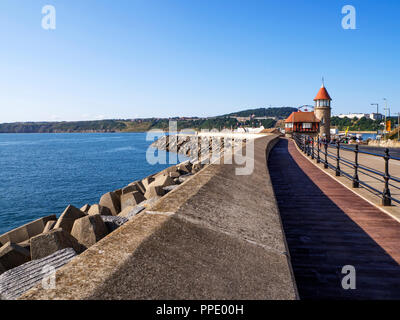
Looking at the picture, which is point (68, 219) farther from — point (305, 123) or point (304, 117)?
point (304, 117)

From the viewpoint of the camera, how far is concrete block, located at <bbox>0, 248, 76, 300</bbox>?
10.7 ft

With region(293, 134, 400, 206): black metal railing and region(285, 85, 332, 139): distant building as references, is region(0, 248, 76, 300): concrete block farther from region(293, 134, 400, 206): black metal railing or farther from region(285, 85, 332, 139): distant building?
region(285, 85, 332, 139): distant building

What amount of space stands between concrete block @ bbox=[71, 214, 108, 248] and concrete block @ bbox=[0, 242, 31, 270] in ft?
3.22

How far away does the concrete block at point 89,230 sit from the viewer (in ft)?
18.5

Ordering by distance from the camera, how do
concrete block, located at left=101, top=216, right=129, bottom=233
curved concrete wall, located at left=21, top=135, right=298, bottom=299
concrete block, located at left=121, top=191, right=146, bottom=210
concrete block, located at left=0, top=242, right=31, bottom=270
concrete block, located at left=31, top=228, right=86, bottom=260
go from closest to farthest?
curved concrete wall, located at left=21, top=135, right=298, bottom=299
concrete block, located at left=31, top=228, right=86, bottom=260
concrete block, located at left=0, top=242, right=31, bottom=270
concrete block, located at left=101, top=216, right=129, bottom=233
concrete block, located at left=121, top=191, right=146, bottom=210

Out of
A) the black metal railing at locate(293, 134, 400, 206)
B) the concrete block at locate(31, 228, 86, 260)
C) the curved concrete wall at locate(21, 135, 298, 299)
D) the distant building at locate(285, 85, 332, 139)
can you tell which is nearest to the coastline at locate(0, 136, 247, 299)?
the concrete block at locate(31, 228, 86, 260)

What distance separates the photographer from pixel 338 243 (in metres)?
4.12

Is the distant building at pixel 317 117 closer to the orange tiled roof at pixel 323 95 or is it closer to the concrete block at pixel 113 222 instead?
the orange tiled roof at pixel 323 95

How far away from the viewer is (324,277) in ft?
10.6

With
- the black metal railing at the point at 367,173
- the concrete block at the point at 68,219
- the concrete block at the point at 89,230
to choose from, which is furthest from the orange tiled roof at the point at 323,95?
the concrete block at the point at 89,230

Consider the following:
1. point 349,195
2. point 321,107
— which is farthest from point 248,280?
point 321,107

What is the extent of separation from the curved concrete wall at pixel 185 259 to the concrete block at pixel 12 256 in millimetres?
4134

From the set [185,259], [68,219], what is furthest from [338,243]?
[68,219]

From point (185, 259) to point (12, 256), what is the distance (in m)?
4.99
